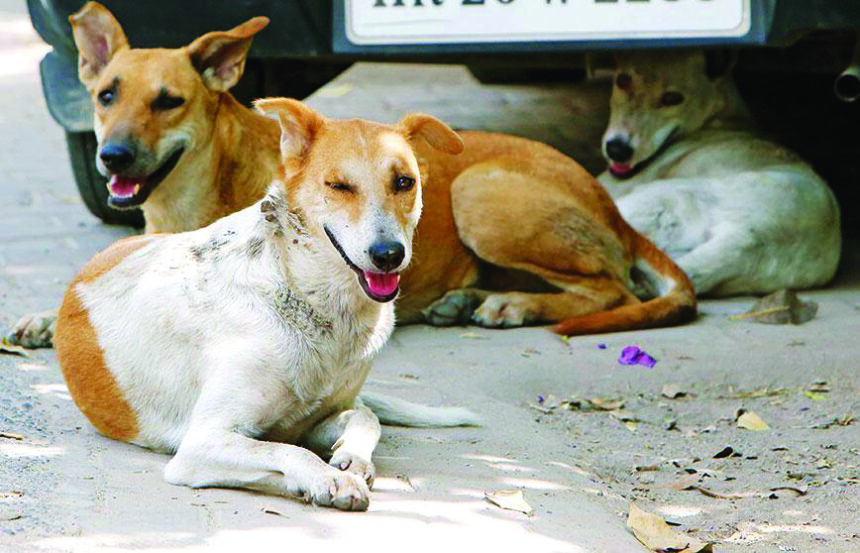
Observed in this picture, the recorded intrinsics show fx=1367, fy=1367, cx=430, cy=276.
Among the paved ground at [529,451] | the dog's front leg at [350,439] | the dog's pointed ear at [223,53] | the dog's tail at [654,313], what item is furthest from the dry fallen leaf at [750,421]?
the dog's pointed ear at [223,53]

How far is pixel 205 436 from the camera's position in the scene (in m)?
3.37

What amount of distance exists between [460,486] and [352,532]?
0.54m

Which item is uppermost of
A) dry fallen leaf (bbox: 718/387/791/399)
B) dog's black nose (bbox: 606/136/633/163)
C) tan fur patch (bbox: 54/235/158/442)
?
tan fur patch (bbox: 54/235/158/442)

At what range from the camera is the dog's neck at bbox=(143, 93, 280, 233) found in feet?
16.6

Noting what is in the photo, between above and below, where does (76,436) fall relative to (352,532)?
below

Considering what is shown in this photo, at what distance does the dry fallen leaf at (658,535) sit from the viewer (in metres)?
3.30

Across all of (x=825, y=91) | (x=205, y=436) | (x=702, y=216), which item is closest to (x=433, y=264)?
(x=702, y=216)

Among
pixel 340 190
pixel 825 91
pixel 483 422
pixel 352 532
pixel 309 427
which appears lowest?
pixel 825 91

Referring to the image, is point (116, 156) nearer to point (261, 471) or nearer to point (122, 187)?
point (122, 187)

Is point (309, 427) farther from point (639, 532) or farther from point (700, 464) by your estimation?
point (700, 464)

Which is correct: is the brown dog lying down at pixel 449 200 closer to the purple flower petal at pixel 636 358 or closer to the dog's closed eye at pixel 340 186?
the purple flower petal at pixel 636 358

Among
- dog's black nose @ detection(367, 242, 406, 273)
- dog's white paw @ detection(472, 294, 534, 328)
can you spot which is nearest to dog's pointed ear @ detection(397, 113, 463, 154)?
dog's black nose @ detection(367, 242, 406, 273)

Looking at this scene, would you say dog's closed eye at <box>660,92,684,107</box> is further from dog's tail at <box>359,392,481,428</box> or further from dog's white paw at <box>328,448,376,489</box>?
dog's white paw at <box>328,448,376,489</box>

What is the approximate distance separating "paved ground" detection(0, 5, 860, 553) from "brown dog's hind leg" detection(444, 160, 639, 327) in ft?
→ 0.73
